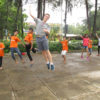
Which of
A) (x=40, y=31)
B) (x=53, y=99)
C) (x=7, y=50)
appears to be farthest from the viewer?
(x=7, y=50)

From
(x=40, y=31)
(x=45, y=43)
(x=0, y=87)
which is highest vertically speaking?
(x=40, y=31)

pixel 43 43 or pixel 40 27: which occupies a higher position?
pixel 40 27

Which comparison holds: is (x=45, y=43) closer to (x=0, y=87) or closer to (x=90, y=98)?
(x=0, y=87)

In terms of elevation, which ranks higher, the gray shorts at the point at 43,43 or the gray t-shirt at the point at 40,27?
the gray t-shirt at the point at 40,27

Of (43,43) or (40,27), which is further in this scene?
(43,43)

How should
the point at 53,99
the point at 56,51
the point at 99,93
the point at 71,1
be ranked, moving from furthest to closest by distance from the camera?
the point at 71,1 → the point at 56,51 → the point at 99,93 → the point at 53,99

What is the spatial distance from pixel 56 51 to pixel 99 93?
32.1 ft

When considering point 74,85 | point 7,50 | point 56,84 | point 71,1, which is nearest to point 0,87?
point 56,84

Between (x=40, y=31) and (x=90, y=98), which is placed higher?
(x=40, y=31)

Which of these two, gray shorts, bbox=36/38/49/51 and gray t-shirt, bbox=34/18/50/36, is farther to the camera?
gray shorts, bbox=36/38/49/51

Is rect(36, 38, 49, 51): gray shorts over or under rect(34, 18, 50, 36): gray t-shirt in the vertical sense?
under

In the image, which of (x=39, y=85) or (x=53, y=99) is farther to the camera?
(x=39, y=85)

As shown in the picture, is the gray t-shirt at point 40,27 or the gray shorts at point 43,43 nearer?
the gray t-shirt at point 40,27

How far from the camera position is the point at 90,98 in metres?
2.64
